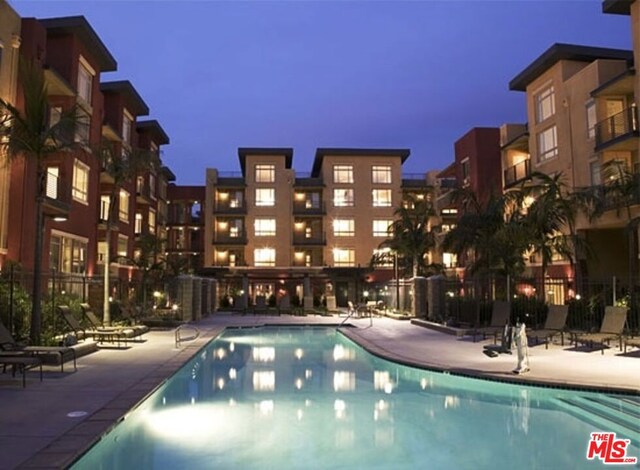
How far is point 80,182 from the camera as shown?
1014 inches

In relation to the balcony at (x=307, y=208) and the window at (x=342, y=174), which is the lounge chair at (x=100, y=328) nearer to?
the balcony at (x=307, y=208)

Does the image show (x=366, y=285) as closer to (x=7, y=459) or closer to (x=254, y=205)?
(x=254, y=205)

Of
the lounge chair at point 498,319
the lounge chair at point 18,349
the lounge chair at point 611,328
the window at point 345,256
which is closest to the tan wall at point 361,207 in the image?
the window at point 345,256

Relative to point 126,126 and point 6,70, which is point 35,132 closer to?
point 6,70

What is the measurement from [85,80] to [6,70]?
6753mm

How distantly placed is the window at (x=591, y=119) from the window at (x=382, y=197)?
25680mm

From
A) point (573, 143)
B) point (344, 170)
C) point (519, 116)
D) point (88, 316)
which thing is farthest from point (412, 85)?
point (88, 316)

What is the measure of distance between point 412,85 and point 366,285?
520 ft

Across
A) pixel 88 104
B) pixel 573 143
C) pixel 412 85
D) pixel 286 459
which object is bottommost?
pixel 286 459

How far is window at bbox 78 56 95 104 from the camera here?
82.6 feet

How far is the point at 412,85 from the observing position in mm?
193625

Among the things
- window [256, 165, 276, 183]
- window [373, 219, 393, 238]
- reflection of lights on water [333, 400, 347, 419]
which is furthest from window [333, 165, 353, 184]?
reflection of lights on water [333, 400, 347, 419]

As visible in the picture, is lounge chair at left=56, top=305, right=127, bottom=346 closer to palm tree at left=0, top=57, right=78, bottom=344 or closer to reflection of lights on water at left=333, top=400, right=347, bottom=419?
palm tree at left=0, top=57, right=78, bottom=344

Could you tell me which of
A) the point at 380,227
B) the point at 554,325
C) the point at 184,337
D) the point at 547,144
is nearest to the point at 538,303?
the point at 554,325
